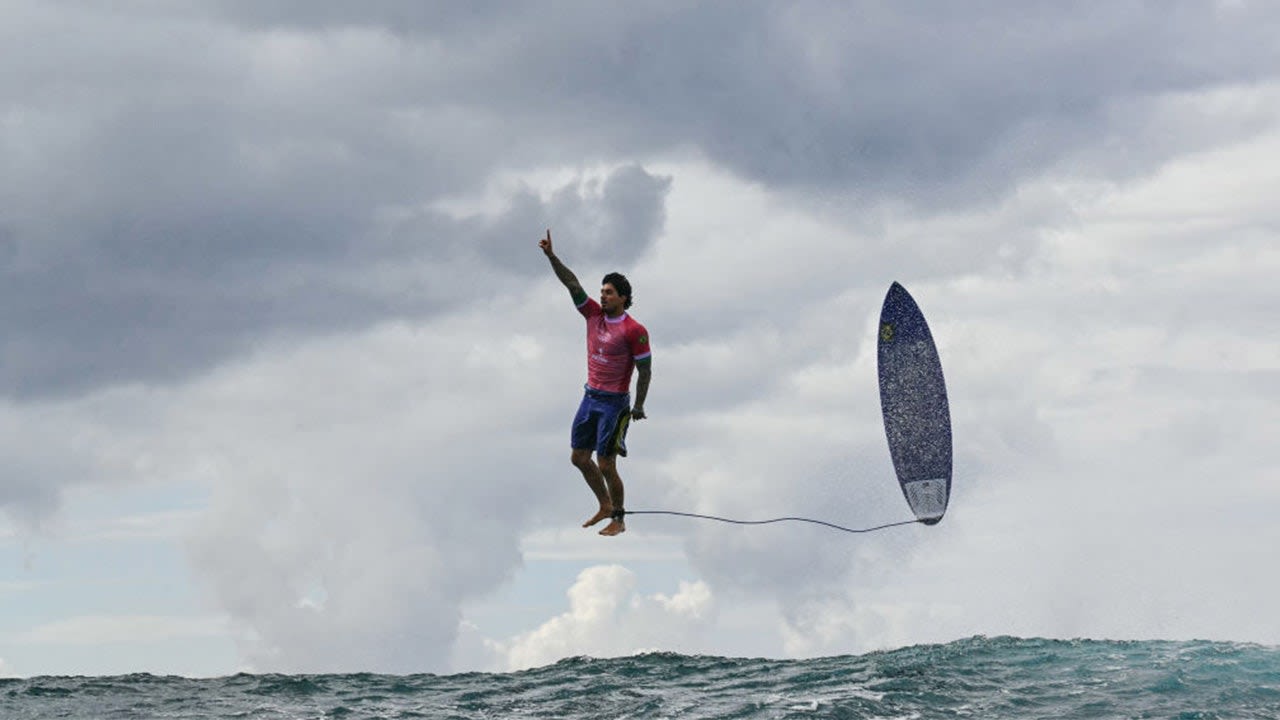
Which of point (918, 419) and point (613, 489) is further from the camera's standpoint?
point (918, 419)

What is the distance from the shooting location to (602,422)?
1961cm

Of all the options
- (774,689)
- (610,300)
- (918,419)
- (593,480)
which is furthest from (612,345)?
(918,419)

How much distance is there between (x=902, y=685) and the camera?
18.6 meters

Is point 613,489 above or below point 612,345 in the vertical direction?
below

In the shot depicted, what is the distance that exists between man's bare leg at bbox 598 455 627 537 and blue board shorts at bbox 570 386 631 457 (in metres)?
0.14

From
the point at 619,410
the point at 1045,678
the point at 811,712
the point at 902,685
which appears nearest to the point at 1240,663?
the point at 1045,678

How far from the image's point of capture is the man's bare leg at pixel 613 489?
19891mm

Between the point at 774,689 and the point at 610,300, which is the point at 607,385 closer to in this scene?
Answer: the point at 610,300

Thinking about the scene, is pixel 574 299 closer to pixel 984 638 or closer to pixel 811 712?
pixel 811 712

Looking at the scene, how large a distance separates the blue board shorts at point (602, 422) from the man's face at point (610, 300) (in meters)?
1.23

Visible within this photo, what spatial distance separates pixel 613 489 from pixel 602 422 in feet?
3.63

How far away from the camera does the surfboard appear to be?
24.1m

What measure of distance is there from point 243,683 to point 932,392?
12.4 meters

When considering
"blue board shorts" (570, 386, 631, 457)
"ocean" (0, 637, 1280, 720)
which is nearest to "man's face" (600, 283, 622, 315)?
"blue board shorts" (570, 386, 631, 457)
